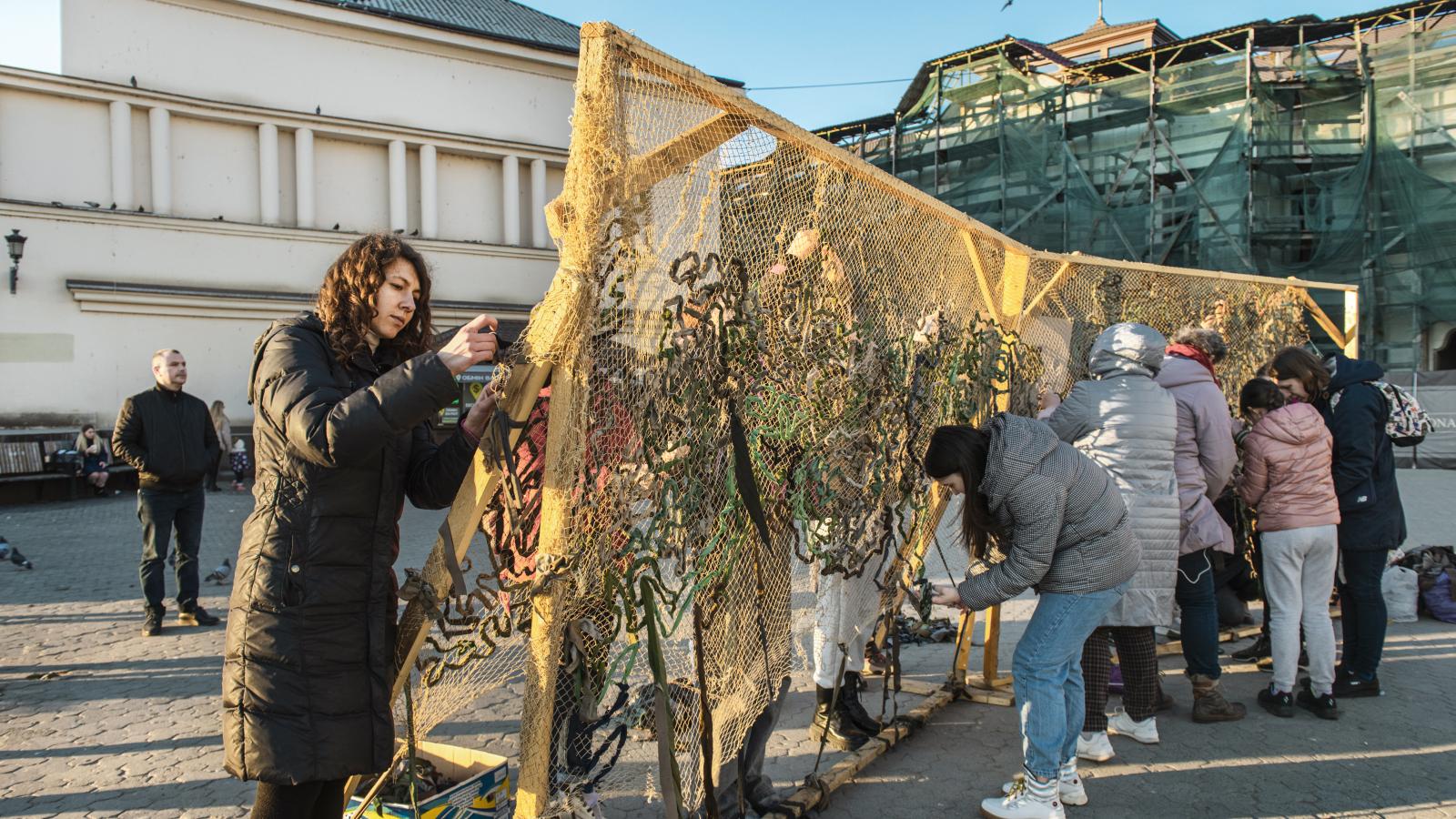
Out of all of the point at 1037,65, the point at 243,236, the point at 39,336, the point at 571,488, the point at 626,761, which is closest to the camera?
the point at 571,488

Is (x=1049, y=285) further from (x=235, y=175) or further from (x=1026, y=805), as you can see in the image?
(x=235, y=175)

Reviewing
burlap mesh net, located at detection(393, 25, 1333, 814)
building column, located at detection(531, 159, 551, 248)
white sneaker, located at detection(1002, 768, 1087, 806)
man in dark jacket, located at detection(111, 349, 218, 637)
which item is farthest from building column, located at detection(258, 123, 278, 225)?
white sneaker, located at detection(1002, 768, 1087, 806)

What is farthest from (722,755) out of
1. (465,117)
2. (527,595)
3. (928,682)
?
(465,117)

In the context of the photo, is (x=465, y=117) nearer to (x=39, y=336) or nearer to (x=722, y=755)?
(x=39, y=336)

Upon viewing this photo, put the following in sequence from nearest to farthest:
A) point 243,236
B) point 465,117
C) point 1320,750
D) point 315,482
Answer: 1. point 315,482
2. point 1320,750
3. point 243,236
4. point 465,117

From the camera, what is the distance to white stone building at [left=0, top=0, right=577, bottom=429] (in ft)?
50.4

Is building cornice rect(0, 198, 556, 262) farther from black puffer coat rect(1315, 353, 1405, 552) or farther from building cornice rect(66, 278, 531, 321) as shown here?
black puffer coat rect(1315, 353, 1405, 552)

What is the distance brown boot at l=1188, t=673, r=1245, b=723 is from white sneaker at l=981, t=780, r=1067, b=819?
4.91 feet

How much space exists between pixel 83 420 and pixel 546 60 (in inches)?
449

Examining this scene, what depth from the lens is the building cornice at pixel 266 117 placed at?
602 inches

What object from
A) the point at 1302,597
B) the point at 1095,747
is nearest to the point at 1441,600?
the point at 1302,597

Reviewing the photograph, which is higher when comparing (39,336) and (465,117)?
(465,117)

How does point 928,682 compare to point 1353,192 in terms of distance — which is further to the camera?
point 1353,192

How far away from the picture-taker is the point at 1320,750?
13.3 ft
